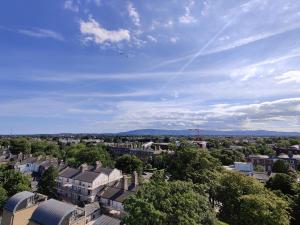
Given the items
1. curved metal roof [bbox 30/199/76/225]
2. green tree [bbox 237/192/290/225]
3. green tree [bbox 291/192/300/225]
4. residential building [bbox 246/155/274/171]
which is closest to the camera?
green tree [bbox 237/192/290/225]

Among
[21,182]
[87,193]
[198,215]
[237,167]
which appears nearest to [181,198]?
[198,215]

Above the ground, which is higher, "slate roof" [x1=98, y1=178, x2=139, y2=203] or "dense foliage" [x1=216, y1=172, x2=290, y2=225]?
"dense foliage" [x1=216, y1=172, x2=290, y2=225]

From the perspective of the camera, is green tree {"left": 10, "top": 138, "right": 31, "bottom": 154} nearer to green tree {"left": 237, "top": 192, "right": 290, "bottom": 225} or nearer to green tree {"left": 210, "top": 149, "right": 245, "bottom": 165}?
green tree {"left": 210, "top": 149, "right": 245, "bottom": 165}

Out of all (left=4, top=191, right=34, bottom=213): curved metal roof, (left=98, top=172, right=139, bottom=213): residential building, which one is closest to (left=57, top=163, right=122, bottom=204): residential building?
(left=98, top=172, right=139, bottom=213): residential building

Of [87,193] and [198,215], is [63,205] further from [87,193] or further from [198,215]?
[87,193]

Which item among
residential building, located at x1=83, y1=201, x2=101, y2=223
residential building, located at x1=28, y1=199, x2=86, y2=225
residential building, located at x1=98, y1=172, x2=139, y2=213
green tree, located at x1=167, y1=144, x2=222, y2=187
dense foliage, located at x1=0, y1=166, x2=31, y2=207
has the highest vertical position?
green tree, located at x1=167, y1=144, x2=222, y2=187

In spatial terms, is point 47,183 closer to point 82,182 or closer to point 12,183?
point 82,182

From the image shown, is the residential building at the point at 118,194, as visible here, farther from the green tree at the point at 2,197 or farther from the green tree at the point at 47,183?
the green tree at the point at 2,197

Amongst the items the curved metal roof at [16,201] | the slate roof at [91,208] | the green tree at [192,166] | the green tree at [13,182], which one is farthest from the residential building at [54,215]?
the green tree at [192,166]

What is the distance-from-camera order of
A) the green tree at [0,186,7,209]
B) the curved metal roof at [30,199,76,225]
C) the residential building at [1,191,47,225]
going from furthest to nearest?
the green tree at [0,186,7,209], the residential building at [1,191,47,225], the curved metal roof at [30,199,76,225]
